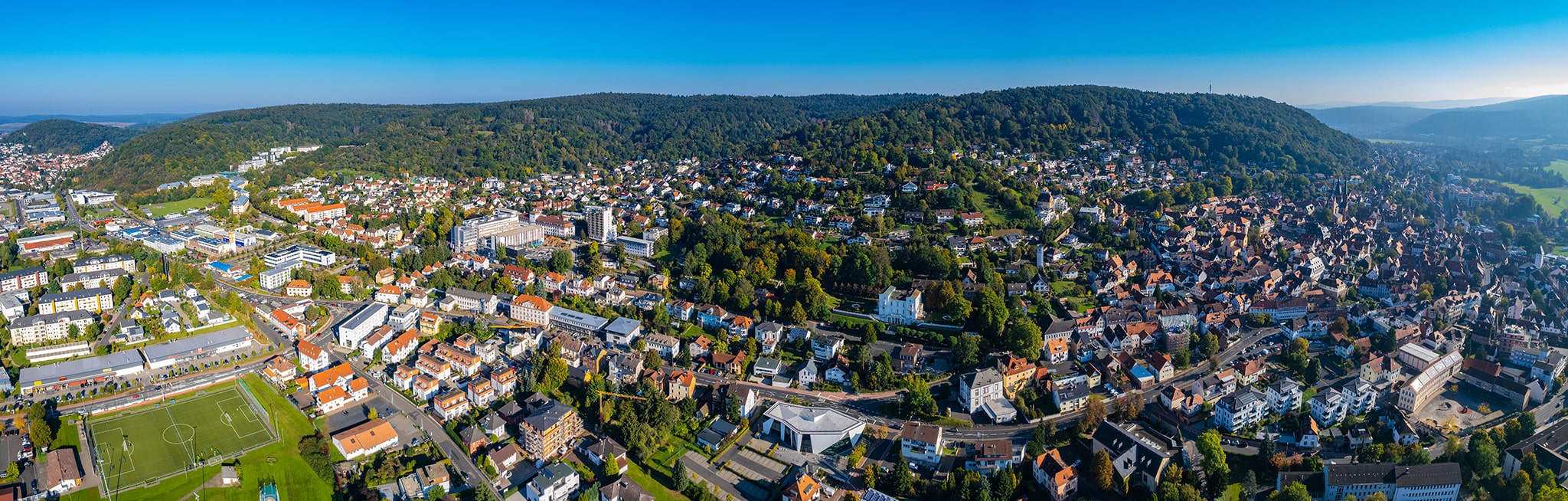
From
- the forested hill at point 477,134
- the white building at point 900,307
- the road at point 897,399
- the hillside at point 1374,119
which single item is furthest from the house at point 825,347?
the hillside at point 1374,119

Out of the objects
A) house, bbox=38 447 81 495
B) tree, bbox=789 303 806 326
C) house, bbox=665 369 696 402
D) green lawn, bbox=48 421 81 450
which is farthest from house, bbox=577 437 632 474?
green lawn, bbox=48 421 81 450

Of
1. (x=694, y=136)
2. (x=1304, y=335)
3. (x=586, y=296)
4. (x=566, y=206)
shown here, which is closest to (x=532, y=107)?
(x=694, y=136)

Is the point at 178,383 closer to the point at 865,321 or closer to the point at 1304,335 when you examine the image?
the point at 865,321

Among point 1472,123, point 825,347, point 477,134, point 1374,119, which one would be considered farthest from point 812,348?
point 1374,119

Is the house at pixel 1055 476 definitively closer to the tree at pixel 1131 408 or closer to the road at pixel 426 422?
the tree at pixel 1131 408

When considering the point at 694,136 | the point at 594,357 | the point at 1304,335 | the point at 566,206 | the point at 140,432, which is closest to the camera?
the point at 140,432

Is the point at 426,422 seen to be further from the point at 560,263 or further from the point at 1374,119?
the point at 1374,119
